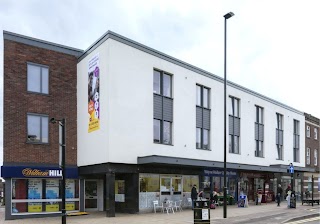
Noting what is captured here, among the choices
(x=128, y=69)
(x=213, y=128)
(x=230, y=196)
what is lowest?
(x=230, y=196)

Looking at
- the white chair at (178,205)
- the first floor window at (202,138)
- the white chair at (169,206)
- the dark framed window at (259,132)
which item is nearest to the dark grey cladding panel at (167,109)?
the first floor window at (202,138)

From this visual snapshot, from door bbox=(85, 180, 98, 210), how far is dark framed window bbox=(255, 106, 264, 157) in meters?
16.3

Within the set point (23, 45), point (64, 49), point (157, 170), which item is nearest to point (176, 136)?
point (157, 170)

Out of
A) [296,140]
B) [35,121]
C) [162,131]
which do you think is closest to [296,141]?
[296,140]

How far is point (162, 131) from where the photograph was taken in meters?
24.7

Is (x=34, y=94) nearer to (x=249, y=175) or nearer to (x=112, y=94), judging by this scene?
(x=112, y=94)

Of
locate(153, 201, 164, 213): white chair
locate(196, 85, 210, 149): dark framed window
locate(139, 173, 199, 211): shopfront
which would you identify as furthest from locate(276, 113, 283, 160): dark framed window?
locate(153, 201, 164, 213): white chair

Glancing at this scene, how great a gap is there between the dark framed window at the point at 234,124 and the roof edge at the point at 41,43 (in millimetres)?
13740

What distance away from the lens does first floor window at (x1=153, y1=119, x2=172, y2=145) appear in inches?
955

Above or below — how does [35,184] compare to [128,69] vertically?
below

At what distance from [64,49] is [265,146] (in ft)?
69.4

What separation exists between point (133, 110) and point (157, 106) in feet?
7.50

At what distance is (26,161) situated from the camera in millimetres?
22047

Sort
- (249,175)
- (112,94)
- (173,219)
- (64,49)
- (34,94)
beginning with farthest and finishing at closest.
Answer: (249,175)
(64,49)
(34,94)
(112,94)
(173,219)
